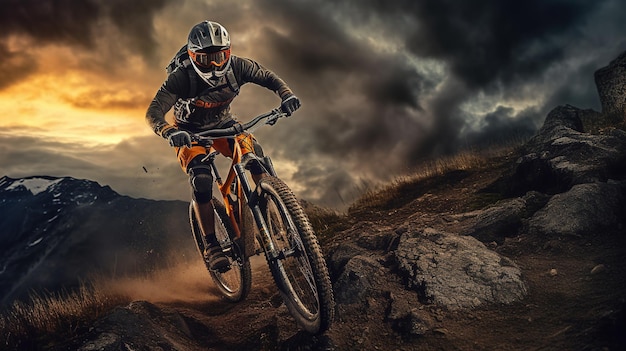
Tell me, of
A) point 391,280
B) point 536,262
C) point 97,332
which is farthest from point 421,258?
point 97,332

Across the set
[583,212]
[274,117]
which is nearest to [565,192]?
[583,212]

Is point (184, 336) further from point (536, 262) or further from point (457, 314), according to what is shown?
point (536, 262)

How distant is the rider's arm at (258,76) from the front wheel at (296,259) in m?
1.69

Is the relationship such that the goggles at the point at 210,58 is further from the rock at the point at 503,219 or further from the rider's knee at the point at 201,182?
the rock at the point at 503,219

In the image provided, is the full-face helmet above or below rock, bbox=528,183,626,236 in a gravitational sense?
above

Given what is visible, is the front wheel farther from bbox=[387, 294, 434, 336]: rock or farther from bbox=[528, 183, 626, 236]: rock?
bbox=[528, 183, 626, 236]: rock

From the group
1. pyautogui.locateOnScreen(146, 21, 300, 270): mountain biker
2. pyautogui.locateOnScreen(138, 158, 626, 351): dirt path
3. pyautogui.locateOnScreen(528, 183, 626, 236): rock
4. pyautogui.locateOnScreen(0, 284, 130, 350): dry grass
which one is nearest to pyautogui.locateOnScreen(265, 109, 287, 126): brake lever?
pyautogui.locateOnScreen(146, 21, 300, 270): mountain biker

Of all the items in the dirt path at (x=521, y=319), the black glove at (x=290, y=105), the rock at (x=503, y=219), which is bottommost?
the dirt path at (x=521, y=319)

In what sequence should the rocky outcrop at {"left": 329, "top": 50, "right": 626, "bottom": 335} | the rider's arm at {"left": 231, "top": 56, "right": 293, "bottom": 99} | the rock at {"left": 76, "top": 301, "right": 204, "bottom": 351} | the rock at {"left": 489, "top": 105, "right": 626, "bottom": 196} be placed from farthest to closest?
1. the rock at {"left": 489, "top": 105, "right": 626, "bottom": 196}
2. the rider's arm at {"left": 231, "top": 56, "right": 293, "bottom": 99}
3. the rock at {"left": 76, "top": 301, "right": 204, "bottom": 351}
4. the rocky outcrop at {"left": 329, "top": 50, "right": 626, "bottom": 335}

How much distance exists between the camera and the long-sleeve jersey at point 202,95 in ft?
17.8

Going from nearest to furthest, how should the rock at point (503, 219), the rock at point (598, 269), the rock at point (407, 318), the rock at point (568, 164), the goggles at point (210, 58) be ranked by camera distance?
the rock at point (407, 318), the rock at point (598, 269), the goggles at point (210, 58), the rock at point (503, 219), the rock at point (568, 164)

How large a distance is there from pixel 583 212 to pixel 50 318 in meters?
7.21

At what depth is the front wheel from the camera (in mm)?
4062

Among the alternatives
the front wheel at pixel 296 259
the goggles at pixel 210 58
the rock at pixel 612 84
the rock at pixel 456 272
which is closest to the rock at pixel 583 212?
the rock at pixel 456 272
